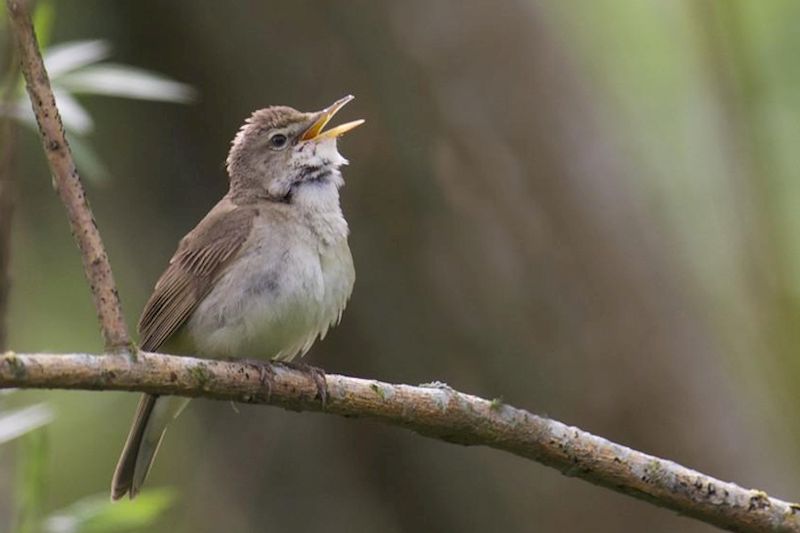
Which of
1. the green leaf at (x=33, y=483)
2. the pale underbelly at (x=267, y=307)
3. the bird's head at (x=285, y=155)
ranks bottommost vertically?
the green leaf at (x=33, y=483)

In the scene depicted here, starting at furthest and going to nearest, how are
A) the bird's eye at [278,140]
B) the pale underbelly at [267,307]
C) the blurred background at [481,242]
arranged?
1. the blurred background at [481,242]
2. the bird's eye at [278,140]
3. the pale underbelly at [267,307]

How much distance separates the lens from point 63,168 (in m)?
3.31

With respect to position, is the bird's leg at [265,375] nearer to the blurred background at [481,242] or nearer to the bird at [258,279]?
the bird at [258,279]

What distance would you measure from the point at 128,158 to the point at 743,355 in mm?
3764

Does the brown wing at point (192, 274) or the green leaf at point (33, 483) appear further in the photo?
the brown wing at point (192, 274)

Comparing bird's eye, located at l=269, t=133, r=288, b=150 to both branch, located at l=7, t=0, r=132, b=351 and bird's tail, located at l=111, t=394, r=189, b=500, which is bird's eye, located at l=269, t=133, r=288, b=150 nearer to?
bird's tail, located at l=111, t=394, r=189, b=500

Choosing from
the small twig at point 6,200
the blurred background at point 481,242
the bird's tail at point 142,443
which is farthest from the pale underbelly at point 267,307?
the blurred background at point 481,242

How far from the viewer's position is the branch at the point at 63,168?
10.7 ft

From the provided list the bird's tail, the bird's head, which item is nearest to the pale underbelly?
the bird's tail

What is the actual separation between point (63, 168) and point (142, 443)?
6.75 ft

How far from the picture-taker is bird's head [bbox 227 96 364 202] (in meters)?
5.43

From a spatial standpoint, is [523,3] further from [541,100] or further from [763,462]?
[763,462]

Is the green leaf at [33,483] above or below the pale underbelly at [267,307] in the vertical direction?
below

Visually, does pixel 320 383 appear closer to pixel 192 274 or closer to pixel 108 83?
pixel 192 274
